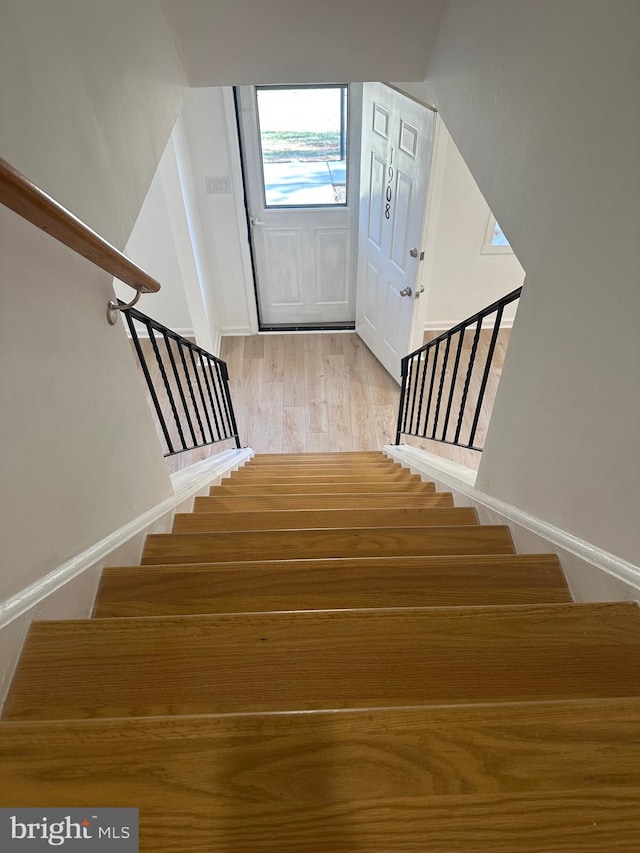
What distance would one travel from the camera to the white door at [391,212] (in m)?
3.02

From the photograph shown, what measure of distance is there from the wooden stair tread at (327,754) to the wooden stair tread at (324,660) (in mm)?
143

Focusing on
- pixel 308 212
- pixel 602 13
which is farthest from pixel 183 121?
pixel 602 13

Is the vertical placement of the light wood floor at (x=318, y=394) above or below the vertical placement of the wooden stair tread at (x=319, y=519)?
below

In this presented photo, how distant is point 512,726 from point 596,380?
2.37 ft

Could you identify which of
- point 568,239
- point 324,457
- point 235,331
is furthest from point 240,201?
point 568,239

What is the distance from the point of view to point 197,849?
0.59m

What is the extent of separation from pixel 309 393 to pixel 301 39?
2.46 meters

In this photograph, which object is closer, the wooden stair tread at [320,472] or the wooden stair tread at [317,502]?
the wooden stair tread at [317,502]

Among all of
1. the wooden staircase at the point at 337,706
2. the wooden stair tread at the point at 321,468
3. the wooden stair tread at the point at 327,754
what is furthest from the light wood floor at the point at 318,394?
the wooden stair tread at the point at 327,754

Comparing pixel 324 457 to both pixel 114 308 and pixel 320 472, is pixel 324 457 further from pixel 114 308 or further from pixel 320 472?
pixel 114 308

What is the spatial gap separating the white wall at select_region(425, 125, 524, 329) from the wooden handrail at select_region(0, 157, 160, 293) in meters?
2.75

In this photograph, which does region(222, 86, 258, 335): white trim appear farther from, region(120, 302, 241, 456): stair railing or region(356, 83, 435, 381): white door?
region(356, 83, 435, 381): white door

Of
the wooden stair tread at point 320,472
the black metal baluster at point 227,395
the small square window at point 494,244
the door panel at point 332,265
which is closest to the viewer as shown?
the wooden stair tread at point 320,472

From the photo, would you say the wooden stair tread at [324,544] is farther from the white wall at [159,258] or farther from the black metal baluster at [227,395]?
the white wall at [159,258]
